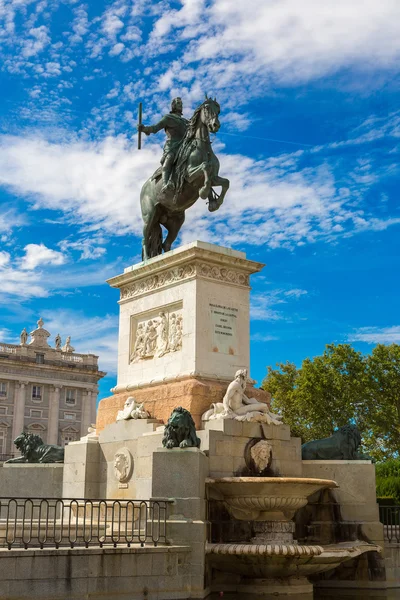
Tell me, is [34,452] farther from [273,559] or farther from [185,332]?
[273,559]

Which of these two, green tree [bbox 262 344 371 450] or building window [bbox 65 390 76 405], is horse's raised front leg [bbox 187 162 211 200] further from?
building window [bbox 65 390 76 405]

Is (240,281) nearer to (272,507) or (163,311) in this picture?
(163,311)

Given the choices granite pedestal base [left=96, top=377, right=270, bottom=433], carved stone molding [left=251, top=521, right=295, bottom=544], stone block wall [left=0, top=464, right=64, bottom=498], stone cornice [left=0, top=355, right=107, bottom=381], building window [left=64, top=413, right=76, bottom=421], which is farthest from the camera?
building window [left=64, top=413, right=76, bottom=421]

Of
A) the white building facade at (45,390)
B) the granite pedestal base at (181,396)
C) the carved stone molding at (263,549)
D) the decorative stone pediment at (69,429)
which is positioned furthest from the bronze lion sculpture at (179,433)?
the decorative stone pediment at (69,429)

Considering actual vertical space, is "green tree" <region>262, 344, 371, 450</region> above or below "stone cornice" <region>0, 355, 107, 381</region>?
below

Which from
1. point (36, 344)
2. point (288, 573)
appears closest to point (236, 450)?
point (288, 573)

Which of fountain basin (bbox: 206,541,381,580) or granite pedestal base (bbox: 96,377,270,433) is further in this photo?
granite pedestal base (bbox: 96,377,270,433)

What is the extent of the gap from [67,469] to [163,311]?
13.2ft

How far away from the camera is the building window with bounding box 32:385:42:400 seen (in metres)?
90.6

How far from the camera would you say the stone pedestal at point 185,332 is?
55.8ft

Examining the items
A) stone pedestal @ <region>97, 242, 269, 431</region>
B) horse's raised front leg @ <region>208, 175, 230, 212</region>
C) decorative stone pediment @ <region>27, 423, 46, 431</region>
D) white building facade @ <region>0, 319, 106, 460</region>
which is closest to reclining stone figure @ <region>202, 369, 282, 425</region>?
stone pedestal @ <region>97, 242, 269, 431</region>

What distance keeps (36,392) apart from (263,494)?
260ft

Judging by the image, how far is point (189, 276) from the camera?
57.9ft

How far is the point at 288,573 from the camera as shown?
46.6ft
